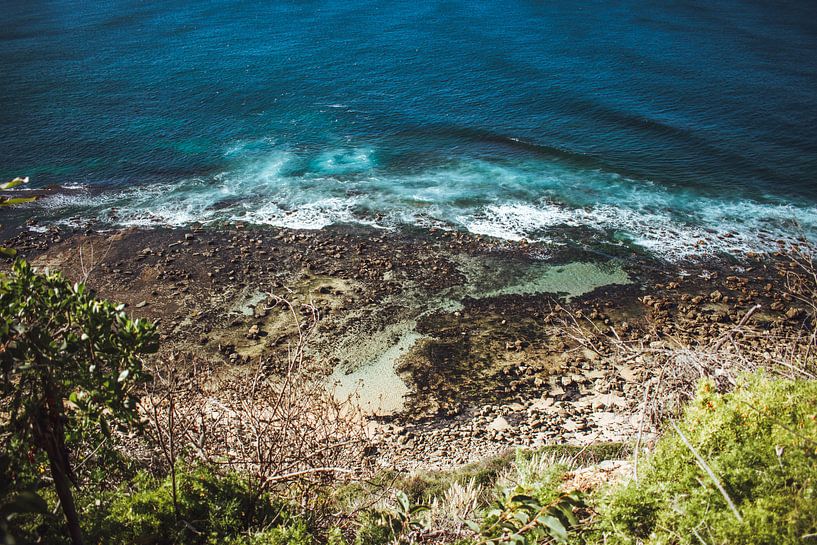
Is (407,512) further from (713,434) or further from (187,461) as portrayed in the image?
(187,461)

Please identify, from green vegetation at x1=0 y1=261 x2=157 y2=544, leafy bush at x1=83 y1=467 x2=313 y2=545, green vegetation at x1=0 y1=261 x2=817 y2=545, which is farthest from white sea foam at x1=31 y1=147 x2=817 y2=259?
green vegetation at x1=0 y1=261 x2=157 y2=544

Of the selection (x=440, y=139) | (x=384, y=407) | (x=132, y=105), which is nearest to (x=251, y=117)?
(x=132, y=105)

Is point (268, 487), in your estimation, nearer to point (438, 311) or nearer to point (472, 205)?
point (438, 311)

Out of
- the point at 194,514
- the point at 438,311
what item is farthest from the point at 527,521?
the point at 438,311

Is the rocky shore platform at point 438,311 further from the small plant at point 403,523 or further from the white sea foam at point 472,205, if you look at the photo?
the small plant at point 403,523

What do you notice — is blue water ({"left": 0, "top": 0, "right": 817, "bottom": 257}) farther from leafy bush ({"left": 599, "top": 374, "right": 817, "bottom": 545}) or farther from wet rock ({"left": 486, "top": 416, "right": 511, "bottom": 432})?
leafy bush ({"left": 599, "top": 374, "right": 817, "bottom": 545})
